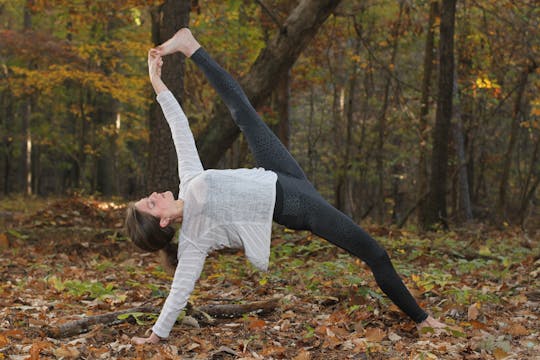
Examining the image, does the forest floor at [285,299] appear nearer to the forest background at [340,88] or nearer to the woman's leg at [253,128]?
the woman's leg at [253,128]

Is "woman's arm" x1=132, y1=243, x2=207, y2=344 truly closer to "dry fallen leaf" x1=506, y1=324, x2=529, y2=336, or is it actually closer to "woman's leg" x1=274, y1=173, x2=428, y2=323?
"woman's leg" x1=274, y1=173, x2=428, y2=323

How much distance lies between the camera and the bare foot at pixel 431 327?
4.34 meters

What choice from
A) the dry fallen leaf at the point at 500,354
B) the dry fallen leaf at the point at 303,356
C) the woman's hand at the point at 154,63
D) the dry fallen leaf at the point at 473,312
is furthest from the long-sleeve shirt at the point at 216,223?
the dry fallen leaf at the point at 473,312

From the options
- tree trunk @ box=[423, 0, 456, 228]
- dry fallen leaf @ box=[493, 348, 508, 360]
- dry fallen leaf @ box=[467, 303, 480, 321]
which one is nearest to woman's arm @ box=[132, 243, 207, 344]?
dry fallen leaf @ box=[493, 348, 508, 360]

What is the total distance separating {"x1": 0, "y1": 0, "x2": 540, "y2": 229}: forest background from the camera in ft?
38.1

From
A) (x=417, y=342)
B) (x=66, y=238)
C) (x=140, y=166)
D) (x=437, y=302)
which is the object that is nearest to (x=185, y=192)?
(x=417, y=342)

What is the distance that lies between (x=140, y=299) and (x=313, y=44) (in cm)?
1356

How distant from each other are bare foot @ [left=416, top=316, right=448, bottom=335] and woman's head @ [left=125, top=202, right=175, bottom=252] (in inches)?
75.2

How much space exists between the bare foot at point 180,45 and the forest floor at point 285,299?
2067 mm

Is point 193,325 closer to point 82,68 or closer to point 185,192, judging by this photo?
point 185,192

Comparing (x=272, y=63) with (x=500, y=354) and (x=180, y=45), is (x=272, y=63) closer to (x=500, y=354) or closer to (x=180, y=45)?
(x=180, y=45)

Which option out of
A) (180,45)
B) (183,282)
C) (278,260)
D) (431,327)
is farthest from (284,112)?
(183,282)

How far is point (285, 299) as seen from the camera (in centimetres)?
545

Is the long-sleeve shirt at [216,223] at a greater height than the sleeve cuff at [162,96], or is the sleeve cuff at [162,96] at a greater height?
the sleeve cuff at [162,96]
